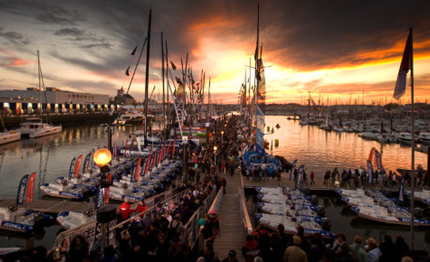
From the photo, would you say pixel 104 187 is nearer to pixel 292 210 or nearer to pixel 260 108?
pixel 292 210

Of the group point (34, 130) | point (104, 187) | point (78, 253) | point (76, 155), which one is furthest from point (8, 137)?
point (78, 253)

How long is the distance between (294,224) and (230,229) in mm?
5513

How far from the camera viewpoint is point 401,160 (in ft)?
143

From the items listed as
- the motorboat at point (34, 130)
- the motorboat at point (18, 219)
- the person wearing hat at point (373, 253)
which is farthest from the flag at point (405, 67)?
the motorboat at point (34, 130)

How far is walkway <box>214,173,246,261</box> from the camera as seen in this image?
9.55m

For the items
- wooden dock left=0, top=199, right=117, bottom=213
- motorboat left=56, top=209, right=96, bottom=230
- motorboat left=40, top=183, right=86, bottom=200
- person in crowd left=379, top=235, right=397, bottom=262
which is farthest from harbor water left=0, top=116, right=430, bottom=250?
person in crowd left=379, top=235, right=397, bottom=262

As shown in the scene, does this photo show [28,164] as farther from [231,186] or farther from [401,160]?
[401,160]

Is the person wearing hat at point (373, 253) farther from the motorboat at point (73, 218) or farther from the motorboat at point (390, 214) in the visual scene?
the motorboat at point (73, 218)

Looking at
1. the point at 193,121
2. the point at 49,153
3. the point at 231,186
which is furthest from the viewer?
the point at 193,121

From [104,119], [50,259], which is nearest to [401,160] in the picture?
[50,259]

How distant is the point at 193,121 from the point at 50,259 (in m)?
61.5

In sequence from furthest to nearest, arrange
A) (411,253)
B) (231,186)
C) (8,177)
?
(8,177) < (231,186) < (411,253)

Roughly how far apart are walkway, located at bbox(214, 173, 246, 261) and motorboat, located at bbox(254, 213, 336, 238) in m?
2.09

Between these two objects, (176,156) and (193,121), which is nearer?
(176,156)
